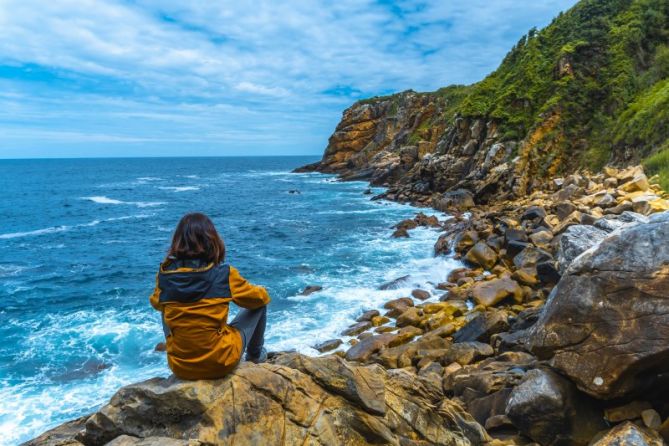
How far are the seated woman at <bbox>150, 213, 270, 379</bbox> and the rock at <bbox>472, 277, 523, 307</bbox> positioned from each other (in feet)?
41.5

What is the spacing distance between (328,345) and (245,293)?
433 inches

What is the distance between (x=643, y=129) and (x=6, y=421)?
3437 cm

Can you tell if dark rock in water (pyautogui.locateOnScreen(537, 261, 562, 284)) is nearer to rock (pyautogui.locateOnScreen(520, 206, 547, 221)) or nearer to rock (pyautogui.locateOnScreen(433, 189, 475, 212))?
rock (pyautogui.locateOnScreen(520, 206, 547, 221))

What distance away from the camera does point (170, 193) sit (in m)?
80.8

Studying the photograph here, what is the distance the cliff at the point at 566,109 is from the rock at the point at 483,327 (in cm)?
1358

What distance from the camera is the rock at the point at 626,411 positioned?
19.6ft

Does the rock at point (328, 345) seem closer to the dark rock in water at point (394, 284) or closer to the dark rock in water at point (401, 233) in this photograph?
the dark rock in water at point (394, 284)

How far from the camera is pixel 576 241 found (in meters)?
10.4

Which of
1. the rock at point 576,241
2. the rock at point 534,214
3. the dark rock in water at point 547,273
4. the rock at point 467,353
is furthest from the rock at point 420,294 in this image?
the rock at point 576,241

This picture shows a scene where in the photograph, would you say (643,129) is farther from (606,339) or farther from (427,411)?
(427,411)

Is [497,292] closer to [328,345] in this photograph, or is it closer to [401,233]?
[328,345]

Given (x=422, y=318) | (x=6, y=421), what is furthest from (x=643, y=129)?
(x=6, y=421)

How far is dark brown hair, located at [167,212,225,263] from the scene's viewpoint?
4793 millimetres

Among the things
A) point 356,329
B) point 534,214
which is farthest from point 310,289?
point 534,214
